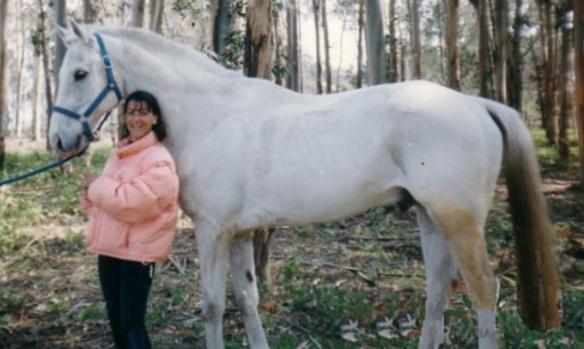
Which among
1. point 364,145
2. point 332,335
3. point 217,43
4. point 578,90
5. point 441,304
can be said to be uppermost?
point 217,43

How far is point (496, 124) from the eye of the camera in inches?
132

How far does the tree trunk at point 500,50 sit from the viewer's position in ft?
50.6

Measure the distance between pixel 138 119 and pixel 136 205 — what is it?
55 cm

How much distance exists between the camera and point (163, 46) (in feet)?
12.5

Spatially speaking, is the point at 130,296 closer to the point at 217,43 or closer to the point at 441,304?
the point at 441,304

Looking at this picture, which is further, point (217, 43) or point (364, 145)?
point (217, 43)

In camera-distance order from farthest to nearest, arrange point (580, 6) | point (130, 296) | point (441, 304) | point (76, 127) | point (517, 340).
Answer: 1. point (580, 6)
2. point (517, 340)
3. point (441, 304)
4. point (76, 127)
5. point (130, 296)

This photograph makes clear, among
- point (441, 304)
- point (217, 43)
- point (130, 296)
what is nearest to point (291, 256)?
point (441, 304)

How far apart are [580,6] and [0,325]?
6.52 meters

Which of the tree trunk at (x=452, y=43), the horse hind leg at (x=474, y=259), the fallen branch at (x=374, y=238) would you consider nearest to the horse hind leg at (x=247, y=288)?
the horse hind leg at (x=474, y=259)

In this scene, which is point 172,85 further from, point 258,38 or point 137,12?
point 137,12

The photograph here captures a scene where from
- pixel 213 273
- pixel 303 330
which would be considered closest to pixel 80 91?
pixel 213 273

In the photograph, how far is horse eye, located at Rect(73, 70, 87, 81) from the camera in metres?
3.46

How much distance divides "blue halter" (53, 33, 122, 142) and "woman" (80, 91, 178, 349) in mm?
229
